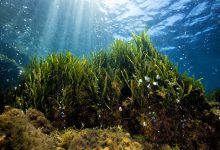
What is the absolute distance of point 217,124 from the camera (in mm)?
4766

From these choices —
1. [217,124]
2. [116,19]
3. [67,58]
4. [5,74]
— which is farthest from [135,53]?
[116,19]

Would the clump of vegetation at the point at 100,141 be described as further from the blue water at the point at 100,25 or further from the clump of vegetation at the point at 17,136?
the blue water at the point at 100,25

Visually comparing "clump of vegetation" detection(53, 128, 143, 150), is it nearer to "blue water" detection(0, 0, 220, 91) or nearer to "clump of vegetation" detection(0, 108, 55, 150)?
"clump of vegetation" detection(0, 108, 55, 150)

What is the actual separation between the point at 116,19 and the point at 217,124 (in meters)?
21.8

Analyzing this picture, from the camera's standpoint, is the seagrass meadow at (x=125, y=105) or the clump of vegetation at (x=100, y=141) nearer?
the clump of vegetation at (x=100, y=141)

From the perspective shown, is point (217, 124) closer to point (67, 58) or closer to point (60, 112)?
point (60, 112)

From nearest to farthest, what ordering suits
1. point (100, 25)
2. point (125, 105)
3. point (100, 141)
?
point (100, 141) < point (125, 105) < point (100, 25)

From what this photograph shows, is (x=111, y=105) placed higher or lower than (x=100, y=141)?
higher

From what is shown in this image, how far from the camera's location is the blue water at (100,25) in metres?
21.9

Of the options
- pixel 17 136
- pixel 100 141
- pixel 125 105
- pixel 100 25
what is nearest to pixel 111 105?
pixel 125 105

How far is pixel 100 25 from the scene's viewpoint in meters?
26.5

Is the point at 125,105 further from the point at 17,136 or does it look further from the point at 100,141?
the point at 17,136

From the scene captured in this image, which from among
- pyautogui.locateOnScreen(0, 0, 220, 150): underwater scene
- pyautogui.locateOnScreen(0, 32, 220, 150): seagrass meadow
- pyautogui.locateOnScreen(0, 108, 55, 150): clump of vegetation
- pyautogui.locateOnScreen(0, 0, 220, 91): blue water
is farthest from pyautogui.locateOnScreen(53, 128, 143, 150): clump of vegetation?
pyautogui.locateOnScreen(0, 0, 220, 91): blue water

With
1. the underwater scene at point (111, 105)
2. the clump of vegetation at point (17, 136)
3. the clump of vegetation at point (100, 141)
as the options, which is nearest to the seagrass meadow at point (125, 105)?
the underwater scene at point (111, 105)
